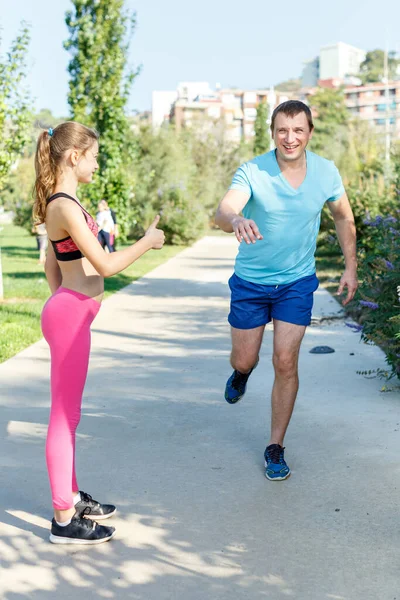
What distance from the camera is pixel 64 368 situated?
4.07 meters

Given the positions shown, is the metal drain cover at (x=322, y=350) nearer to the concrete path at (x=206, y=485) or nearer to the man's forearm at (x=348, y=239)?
the concrete path at (x=206, y=485)

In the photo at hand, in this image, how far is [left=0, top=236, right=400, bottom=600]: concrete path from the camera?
3.66m

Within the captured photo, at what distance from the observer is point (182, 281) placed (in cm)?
1738

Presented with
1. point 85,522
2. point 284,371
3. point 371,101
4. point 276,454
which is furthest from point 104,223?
point 371,101

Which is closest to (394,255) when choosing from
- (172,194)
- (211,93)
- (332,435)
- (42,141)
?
(332,435)

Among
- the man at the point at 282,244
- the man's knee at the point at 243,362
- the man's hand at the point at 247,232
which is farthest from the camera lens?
the man's knee at the point at 243,362

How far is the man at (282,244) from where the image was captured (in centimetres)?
490

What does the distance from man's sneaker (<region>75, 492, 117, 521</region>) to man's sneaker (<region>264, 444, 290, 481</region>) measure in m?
0.99

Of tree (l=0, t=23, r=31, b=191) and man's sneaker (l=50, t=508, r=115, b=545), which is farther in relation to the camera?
tree (l=0, t=23, r=31, b=191)

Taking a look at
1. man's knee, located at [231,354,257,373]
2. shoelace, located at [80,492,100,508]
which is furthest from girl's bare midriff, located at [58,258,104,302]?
man's knee, located at [231,354,257,373]

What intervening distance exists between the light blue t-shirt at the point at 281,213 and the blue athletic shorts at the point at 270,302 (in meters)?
0.04

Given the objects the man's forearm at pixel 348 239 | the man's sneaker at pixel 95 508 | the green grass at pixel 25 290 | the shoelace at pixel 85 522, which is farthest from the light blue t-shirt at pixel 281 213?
the green grass at pixel 25 290

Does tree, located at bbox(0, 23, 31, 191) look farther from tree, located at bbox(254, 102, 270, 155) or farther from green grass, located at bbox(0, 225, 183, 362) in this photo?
tree, located at bbox(254, 102, 270, 155)

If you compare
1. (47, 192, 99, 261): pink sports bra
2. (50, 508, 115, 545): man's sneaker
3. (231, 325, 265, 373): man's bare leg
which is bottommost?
(50, 508, 115, 545): man's sneaker
